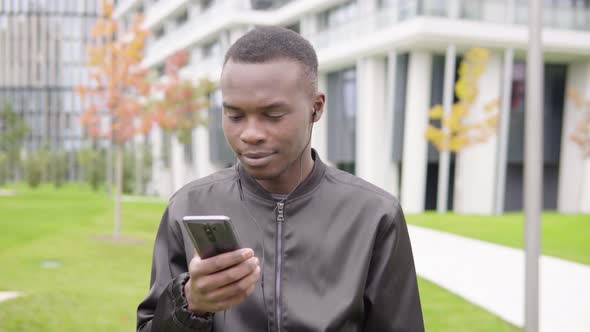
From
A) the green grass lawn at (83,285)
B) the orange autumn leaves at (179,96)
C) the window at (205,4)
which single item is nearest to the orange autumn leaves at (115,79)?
the orange autumn leaves at (179,96)

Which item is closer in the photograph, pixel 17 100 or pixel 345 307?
pixel 345 307

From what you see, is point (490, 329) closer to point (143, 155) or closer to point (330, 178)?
point (330, 178)

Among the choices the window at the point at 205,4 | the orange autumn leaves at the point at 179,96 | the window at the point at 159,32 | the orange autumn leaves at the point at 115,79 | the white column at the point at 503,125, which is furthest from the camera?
the window at the point at 159,32

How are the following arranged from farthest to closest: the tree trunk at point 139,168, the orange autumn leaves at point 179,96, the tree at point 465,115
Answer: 1. the tree trunk at point 139,168
2. the tree at point 465,115
3. the orange autumn leaves at point 179,96

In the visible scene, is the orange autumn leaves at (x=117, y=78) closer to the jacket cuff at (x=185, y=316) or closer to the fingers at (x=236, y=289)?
the jacket cuff at (x=185, y=316)

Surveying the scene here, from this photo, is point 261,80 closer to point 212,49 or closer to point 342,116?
point 342,116

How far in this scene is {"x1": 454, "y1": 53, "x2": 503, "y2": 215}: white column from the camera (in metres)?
21.5

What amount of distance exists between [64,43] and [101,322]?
222ft

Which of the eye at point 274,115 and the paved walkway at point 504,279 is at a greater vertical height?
the eye at point 274,115

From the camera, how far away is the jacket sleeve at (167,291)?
1717mm

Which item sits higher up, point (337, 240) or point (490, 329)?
point (337, 240)

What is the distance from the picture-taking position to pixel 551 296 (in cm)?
755

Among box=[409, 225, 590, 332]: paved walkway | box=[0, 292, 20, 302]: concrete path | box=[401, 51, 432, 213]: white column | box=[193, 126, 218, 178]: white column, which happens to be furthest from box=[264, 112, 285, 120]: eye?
box=[193, 126, 218, 178]: white column

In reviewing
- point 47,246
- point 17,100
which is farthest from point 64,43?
point 47,246
